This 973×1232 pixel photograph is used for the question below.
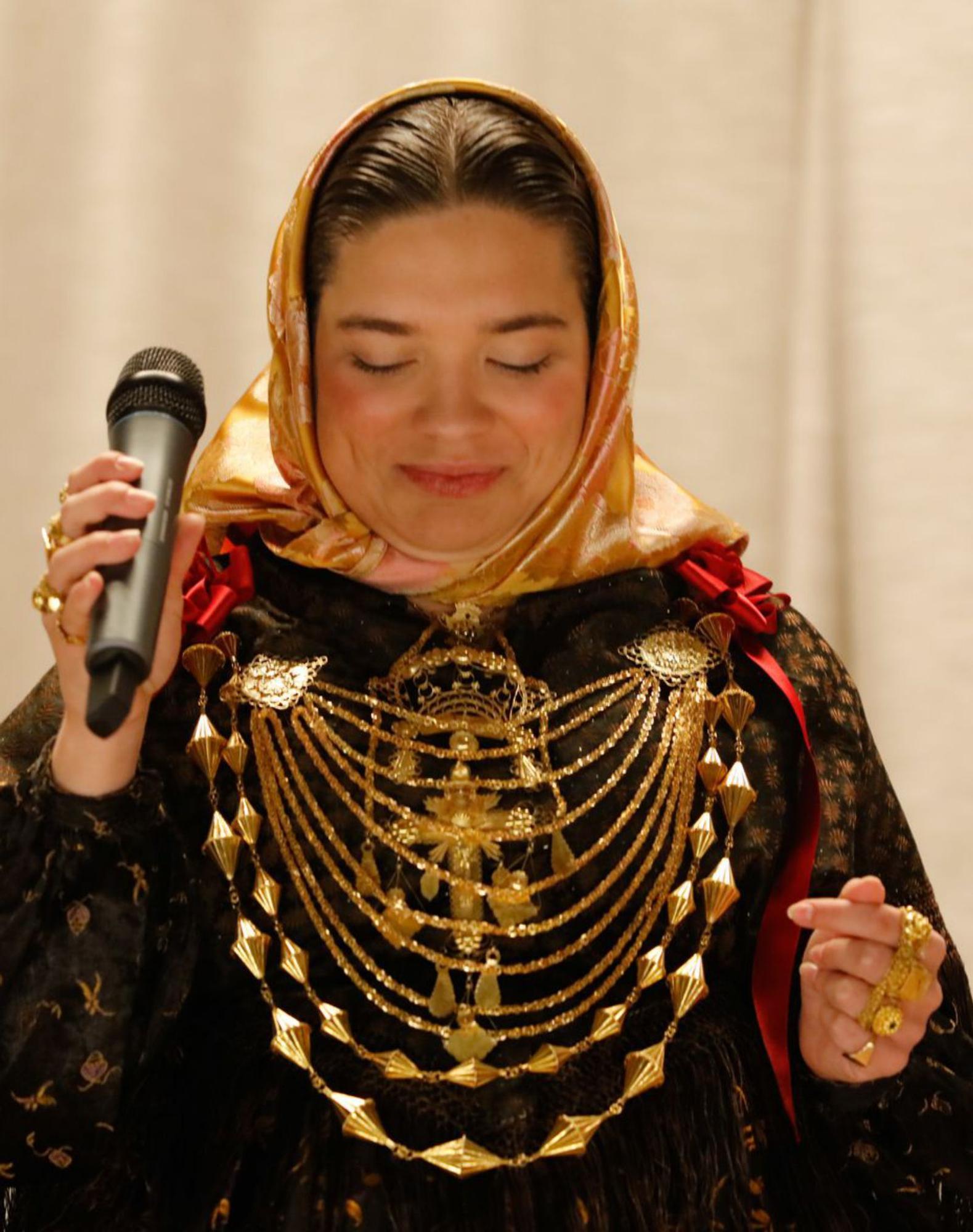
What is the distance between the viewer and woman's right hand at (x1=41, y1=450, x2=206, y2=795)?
0.88m

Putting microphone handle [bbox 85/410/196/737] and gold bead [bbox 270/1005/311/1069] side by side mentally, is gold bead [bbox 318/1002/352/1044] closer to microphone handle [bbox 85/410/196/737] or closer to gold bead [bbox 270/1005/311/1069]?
gold bead [bbox 270/1005/311/1069]

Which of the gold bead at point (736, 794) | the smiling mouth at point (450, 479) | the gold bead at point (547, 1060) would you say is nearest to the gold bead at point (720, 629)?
the gold bead at point (736, 794)

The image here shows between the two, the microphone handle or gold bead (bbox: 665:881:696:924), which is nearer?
the microphone handle

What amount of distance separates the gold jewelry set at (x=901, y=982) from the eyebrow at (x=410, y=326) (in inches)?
18.3

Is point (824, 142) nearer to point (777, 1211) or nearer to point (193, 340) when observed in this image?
point (193, 340)

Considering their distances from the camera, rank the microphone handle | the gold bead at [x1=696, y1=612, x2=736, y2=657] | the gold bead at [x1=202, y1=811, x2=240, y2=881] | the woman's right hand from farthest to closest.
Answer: the gold bead at [x1=696, y1=612, x2=736, y2=657], the gold bead at [x1=202, y1=811, x2=240, y2=881], the woman's right hand, the microphone handle

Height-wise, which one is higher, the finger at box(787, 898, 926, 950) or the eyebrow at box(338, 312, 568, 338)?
the eyebrow at box(338, 312, 568, 338)

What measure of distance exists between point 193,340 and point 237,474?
0.60 meters

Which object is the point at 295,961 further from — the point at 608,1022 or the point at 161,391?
the point at 161,391

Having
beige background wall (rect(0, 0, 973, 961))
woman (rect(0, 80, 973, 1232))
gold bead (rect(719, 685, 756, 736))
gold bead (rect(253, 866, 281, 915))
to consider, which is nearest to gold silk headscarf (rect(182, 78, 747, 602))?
woman (rect(0, 80, 973, 1232))

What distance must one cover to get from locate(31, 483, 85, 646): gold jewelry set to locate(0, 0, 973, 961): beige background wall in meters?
0.84

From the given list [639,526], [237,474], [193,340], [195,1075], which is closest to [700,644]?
[639,526]

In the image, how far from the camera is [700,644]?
127 centimetres

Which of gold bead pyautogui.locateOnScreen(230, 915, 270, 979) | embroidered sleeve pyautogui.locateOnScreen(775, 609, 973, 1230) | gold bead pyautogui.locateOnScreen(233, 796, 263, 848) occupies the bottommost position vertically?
embroidered sleeve pyautogui.locateOnScreen(775, 609, 973, 1230)
